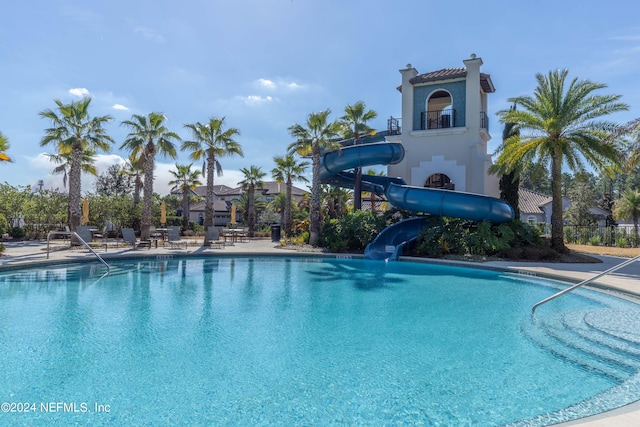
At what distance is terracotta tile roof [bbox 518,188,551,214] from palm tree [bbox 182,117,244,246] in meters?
29.3

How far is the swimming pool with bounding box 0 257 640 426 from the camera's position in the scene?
3629mm

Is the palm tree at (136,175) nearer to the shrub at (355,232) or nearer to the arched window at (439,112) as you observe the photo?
the shrub at (355,232)

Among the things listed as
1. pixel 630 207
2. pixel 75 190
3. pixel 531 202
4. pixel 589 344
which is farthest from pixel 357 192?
pixel 531 202

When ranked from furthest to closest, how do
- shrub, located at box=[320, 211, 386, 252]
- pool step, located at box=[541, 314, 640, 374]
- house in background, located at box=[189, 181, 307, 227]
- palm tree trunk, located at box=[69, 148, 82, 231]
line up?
house in background, located at box=[189, 181, 307, 227]
palm tree trunk, located at box=[69, 148, 82, 231]
shrub, located at box=[320, 211, 386, 252]
pool step, located at box=[541, 314, 640, 374]

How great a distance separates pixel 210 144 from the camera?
21.0 m

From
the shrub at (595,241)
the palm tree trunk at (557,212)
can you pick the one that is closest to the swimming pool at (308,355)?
the palm tree trunk at (557,212)

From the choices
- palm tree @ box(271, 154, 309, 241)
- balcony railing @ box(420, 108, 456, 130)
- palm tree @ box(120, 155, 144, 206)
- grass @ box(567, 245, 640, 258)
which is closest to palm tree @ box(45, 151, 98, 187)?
palm tree @ box(120, 155, 144, 206)

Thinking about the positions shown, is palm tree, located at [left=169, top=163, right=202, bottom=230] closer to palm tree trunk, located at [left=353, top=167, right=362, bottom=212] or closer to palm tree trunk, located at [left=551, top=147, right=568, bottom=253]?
palm tree trunk, located at [left=353, top=167, right=362, bottom=212]

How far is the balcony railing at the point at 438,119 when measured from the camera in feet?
72.0

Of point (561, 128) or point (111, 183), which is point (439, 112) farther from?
point (111, 183)

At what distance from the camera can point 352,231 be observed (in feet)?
59.2

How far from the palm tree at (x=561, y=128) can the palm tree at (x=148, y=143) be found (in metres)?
16.8

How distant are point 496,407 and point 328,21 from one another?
11.0 metres

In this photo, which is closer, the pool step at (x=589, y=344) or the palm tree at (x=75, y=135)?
the pool step at (x=589, y=344)
